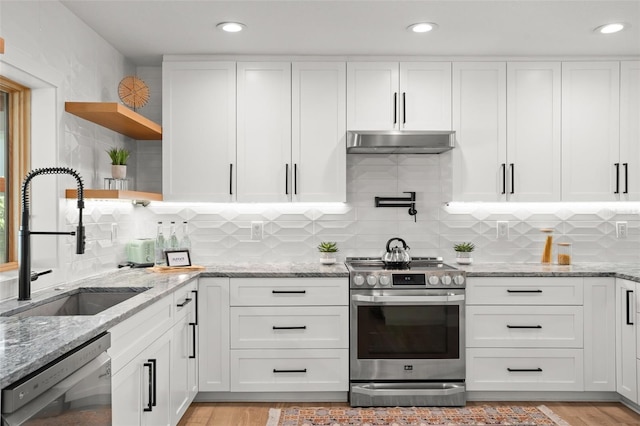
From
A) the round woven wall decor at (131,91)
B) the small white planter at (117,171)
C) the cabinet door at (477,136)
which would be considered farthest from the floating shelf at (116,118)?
the cabinet door at (477,136)

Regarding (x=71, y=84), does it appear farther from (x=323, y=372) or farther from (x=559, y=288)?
(x=559, y=288)

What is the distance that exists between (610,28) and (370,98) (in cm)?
155

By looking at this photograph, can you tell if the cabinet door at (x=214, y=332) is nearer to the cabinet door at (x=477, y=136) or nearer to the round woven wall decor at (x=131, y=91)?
the round woven wall decor at (x=131, y=91)

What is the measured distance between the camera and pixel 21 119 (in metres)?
2.60

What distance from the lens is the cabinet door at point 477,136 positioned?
3.65m

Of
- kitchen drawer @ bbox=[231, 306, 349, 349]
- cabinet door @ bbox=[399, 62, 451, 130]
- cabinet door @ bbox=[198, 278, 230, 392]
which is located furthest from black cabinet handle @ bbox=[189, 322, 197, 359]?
cabinet door @ bbox=[399, 62, 451, 130]

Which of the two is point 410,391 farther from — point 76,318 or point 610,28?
point 610,28

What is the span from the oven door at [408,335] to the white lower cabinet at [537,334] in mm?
109

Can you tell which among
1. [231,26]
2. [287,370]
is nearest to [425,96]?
[231,26]

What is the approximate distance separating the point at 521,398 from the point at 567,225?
55.3 inches

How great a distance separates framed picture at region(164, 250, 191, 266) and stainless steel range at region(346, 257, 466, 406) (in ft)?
3.78

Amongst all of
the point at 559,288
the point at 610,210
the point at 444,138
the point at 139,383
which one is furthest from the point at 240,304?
the point at 610,210

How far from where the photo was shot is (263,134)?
3621mm

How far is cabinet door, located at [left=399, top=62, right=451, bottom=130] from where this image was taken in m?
3.64
